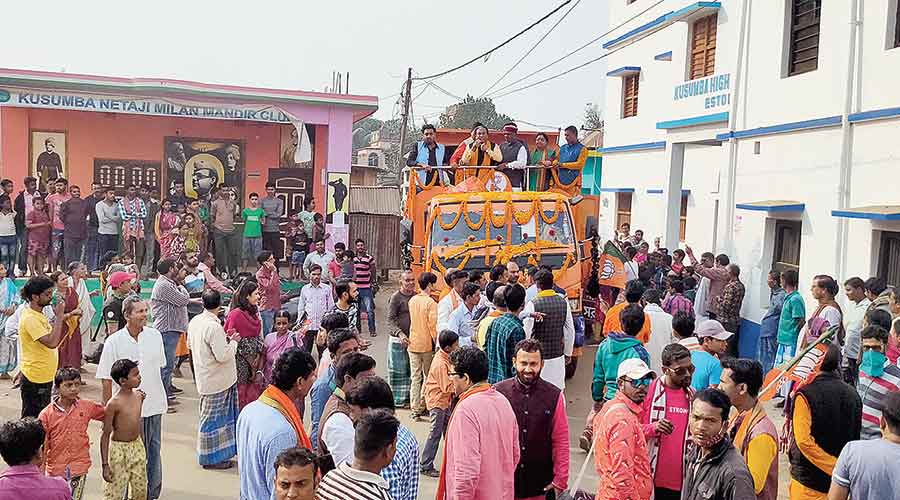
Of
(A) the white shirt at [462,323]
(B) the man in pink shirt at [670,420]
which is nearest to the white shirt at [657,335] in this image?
(A) the white shirt at [462,323]

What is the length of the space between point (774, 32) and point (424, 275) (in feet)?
22.4

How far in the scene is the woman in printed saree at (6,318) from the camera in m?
10.4

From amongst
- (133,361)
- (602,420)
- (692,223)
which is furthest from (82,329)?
(692,223)

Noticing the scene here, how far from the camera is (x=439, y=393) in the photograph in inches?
291

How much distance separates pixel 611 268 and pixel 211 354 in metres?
6.78

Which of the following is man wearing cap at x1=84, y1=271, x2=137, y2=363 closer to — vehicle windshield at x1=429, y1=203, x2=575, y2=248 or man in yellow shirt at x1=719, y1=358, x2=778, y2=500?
vehicle windshield at x1=429, y1=203, x2=575, y2=248

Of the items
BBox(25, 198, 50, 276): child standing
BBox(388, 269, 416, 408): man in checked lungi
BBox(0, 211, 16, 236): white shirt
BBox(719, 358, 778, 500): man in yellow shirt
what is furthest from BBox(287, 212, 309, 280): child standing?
BBox(719, 358, 778, 500): man in yellow shirt

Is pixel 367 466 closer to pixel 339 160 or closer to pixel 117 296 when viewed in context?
pixel 117 296

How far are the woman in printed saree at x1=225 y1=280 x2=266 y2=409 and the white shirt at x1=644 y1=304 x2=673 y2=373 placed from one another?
138 inches

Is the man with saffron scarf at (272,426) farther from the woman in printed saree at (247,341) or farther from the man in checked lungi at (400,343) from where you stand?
the man in checked lungi at (400,343)

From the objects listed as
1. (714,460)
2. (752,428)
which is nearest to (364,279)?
(752,428)

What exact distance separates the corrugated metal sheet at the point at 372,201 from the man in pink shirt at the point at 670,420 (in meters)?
18.5

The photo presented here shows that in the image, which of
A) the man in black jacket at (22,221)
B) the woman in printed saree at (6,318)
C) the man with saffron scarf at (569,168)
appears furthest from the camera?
the man in black jacket at (22,221)

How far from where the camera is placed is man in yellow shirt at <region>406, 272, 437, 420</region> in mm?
9250
